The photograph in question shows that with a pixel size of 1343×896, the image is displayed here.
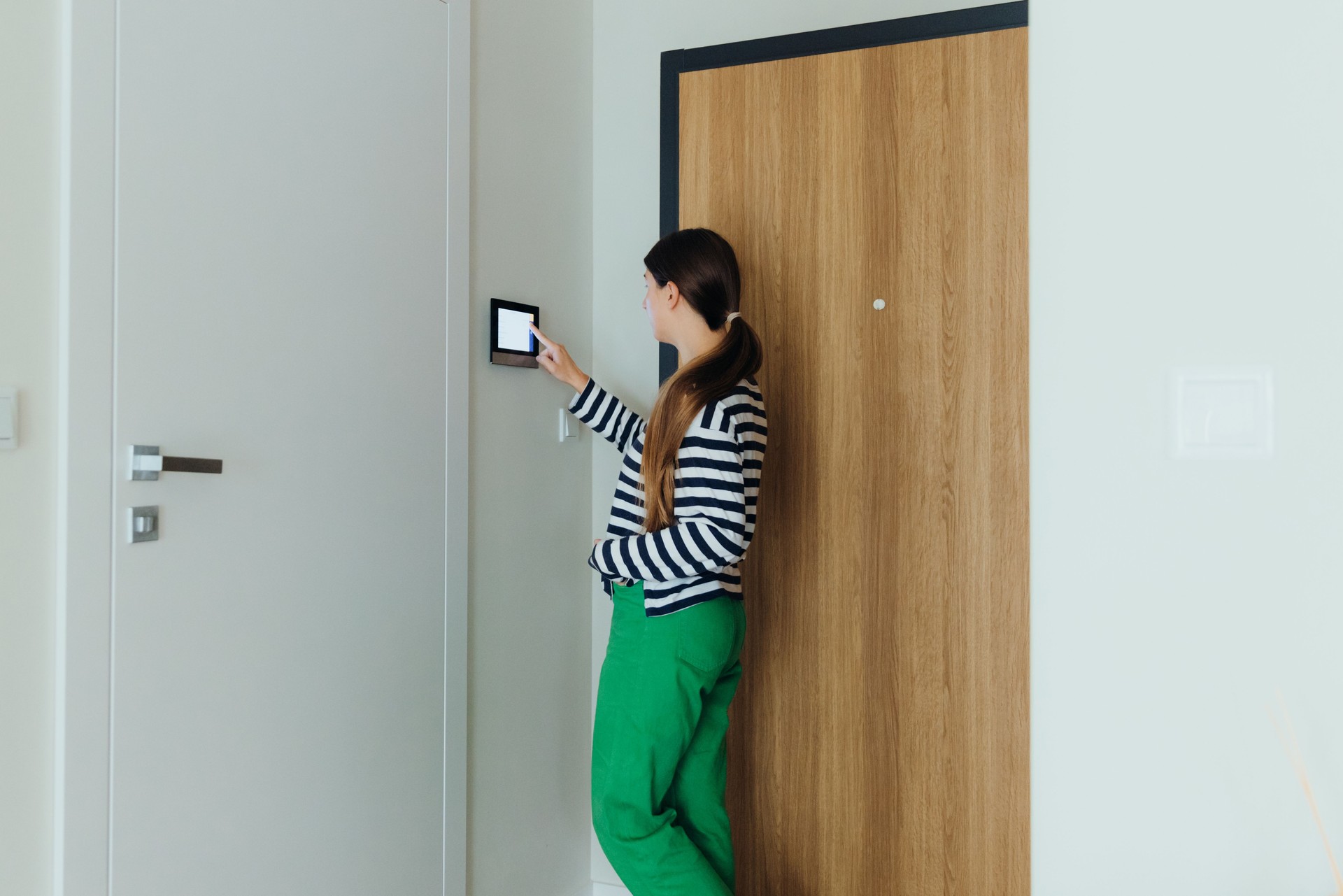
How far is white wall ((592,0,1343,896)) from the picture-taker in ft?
2.79

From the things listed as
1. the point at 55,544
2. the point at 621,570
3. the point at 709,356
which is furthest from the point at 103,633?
the point at 709,356

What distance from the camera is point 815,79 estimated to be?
76.5 inches

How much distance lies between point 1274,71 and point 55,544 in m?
1.36

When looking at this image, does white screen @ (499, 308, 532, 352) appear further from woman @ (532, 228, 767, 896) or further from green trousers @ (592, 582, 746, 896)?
green trousers @ (592, 582, 746, 896)

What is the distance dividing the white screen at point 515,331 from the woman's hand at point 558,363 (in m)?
0.02

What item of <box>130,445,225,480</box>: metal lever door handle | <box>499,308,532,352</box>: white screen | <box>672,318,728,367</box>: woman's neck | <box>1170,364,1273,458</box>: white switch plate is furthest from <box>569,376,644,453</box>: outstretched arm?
<box>1170,364,1273,458</box>: white switch plate

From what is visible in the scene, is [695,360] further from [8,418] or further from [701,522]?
[8,418]

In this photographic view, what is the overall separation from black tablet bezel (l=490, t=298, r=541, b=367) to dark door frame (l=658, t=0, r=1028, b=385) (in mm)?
275

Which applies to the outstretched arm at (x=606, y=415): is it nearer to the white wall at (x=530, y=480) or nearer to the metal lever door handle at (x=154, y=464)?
the white wall at (x=530, y=480)

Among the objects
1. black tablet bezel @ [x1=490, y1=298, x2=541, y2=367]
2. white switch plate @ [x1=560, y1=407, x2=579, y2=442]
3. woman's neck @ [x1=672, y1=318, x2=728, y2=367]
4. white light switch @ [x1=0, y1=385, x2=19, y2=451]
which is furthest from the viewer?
white switch plate @ [x1=560, y1=407, x2=579, y2=442]

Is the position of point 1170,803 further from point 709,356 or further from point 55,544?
point 55,544

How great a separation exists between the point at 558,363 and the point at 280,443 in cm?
75

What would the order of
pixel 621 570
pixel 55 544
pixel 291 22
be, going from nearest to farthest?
pixel 55 544 → pixel 291 22 → pixel 621 570

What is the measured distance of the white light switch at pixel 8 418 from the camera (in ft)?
3.35
